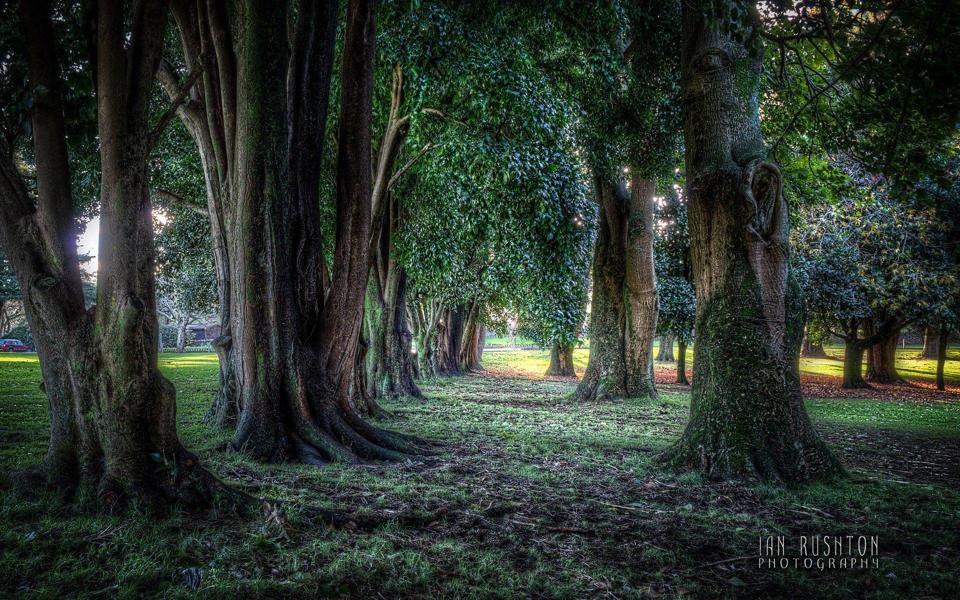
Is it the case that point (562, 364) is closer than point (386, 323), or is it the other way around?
point (386, 323)

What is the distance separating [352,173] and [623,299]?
407 inches

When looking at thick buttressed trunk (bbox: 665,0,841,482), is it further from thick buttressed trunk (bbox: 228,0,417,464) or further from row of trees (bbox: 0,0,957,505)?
thick buttressed trunk (bbox: 228,0,417,464)

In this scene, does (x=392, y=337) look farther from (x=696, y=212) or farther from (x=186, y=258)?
(x=696, y=212)

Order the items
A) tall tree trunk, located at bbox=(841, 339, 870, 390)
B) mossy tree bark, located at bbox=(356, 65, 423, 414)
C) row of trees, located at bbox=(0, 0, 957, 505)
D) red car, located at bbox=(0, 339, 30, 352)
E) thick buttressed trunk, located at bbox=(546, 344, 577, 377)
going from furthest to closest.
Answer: red car, located at bbox=(0, 339, 30, 352)
thick buttressed trunk, located at bbox=(546, 344, 577, 377)
tall tree trunk, located at bbox=(841, 339, 870, 390)
mossy tree bark, located at bbox=(356, 65, 423, 414)
row of trees, located at bbox=(0, 0, 957, 505)

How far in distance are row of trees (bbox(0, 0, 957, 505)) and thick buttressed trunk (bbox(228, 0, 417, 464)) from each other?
0.03m

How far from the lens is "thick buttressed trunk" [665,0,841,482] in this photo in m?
5.83

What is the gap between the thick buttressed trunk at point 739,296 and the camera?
5.83 metres

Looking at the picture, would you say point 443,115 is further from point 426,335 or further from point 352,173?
point 426,335

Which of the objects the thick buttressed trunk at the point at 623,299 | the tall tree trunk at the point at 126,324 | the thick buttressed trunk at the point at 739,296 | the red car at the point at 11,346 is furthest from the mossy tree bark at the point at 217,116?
the red car at the point at 11,346

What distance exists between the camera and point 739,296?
6.06m

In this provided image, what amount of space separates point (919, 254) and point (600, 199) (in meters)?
13.3

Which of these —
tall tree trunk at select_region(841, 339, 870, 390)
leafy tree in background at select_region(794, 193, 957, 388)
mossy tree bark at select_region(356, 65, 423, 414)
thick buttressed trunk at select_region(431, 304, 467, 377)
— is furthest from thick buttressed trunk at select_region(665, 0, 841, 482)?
tall tree trunk at select_region(841, 339, 870, 390)

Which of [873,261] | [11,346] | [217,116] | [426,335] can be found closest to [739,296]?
[217,116]

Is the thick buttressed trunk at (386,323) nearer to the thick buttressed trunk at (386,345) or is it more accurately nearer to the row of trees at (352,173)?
the thick buttressed trunk at (386,345)
